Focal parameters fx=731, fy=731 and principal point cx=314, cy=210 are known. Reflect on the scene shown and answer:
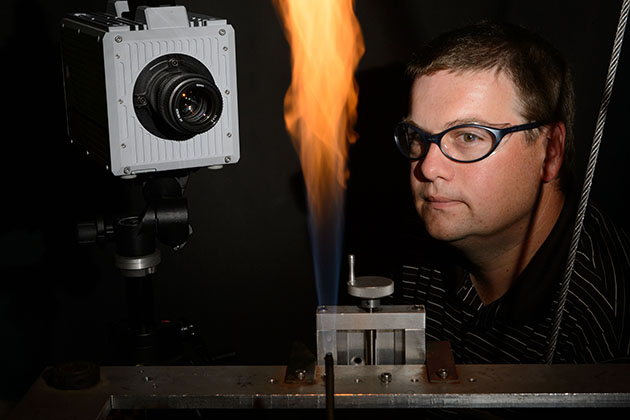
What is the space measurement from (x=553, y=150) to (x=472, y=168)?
21 cm

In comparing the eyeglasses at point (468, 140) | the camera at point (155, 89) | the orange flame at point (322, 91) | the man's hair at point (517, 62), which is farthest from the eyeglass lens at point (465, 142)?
the orange flame at point (322, 91)

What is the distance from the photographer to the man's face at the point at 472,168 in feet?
5.03

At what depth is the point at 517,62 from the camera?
5.14 ft

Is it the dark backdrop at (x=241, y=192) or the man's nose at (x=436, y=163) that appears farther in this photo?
the dark backdrop at (x=241, y=192)

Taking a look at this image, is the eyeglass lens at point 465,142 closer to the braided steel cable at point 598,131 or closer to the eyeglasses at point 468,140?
the eyeglasses at point 468,140

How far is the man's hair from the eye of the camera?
1.56 m

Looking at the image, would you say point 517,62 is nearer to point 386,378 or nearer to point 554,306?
point 554,306

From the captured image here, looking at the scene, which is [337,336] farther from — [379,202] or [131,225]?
[379,202]

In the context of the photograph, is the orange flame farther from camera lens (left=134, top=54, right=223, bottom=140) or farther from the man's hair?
camera lens (left=134, top=54, right=223, bottom=140)

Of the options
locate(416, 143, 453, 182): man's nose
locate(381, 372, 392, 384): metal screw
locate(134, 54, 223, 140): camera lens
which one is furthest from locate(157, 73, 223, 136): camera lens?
locate(381, 372, 392, 384): metal screw

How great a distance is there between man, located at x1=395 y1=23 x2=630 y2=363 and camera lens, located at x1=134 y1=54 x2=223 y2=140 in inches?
19.0

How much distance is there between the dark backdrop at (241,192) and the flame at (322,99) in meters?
0.03

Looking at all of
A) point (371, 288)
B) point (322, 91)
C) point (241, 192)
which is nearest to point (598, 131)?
point (371, 288)

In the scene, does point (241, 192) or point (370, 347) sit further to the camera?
point (241, 192)
